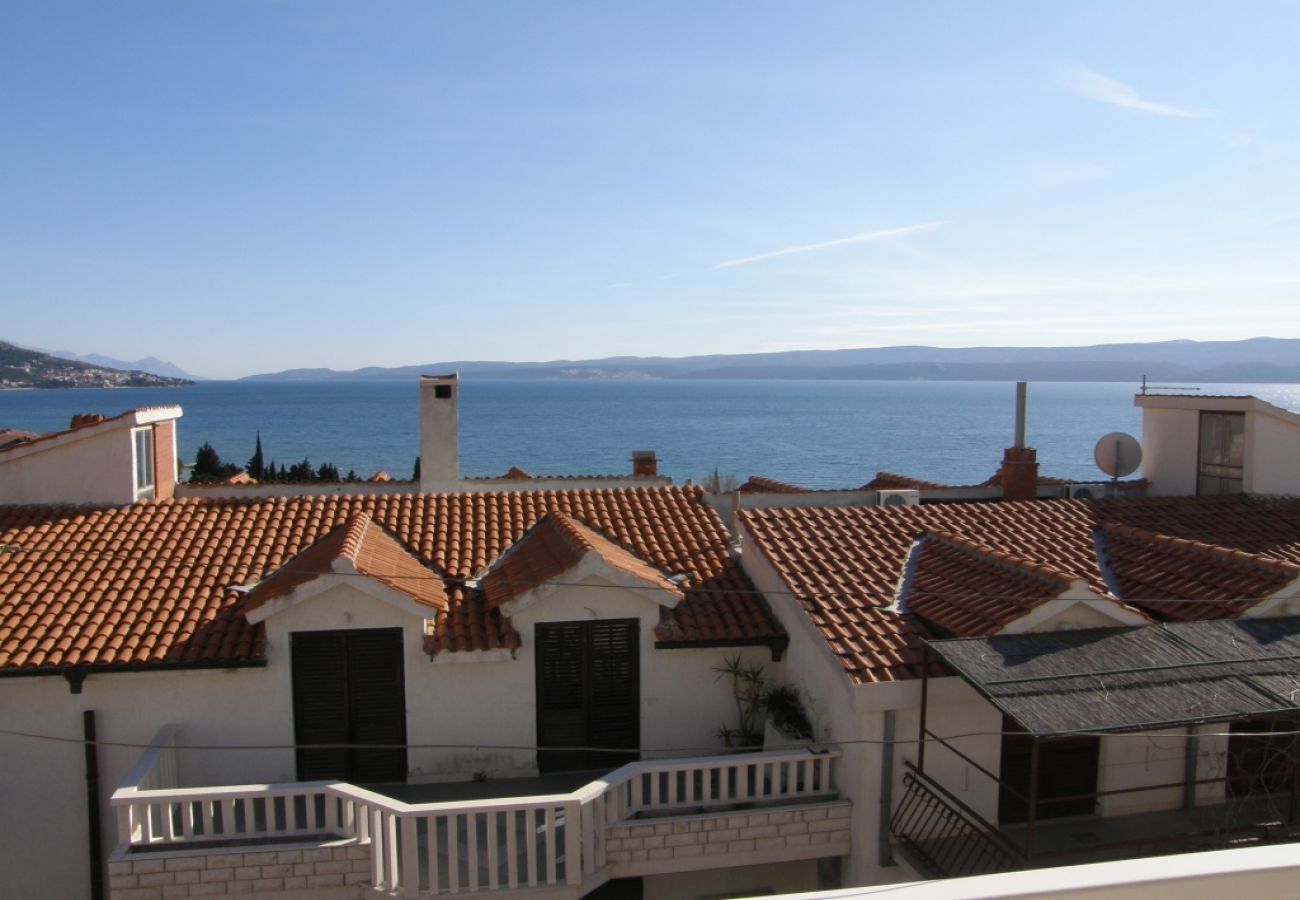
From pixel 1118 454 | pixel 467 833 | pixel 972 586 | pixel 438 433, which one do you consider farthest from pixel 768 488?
pixel 467 833

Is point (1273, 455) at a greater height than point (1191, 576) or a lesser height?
greater

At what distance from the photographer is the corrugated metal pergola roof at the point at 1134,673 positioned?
8.38 meters

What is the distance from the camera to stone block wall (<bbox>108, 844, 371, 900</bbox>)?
916cm

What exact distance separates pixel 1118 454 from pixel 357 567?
15.4 meters

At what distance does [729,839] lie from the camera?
10258mm

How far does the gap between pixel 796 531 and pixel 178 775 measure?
Result: 27.6 ft

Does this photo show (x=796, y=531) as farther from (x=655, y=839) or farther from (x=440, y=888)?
(x=440, y=888)

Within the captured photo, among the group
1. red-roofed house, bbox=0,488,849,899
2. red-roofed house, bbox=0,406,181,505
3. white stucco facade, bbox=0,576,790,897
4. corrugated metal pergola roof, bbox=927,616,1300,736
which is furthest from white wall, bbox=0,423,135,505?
corrugated metal pergola roof, bbox=927,616,1300,736

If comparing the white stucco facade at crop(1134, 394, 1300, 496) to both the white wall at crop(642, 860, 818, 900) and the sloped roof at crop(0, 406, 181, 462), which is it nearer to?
the white wall at crop(642, 860, 818, 900)

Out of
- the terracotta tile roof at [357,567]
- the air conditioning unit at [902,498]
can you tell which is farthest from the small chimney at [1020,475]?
the terracotta tile roof at [357,567]

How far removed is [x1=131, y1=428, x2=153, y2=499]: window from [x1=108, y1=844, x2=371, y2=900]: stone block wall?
22.4 feet

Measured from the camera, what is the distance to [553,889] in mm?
9539

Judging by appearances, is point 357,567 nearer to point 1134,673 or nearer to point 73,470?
point 73,470

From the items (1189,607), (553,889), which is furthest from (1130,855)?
(553,889)
